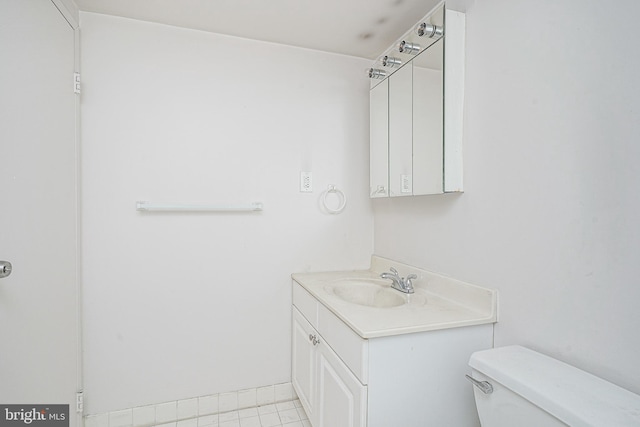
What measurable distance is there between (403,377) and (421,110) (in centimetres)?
115

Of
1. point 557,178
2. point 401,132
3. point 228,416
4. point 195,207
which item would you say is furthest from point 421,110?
point 228,416

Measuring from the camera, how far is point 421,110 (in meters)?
1.49

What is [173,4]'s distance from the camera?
1.52m

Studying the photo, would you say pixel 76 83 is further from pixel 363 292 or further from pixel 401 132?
pixel 363 292

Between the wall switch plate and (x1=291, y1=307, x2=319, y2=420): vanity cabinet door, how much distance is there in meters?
0.72

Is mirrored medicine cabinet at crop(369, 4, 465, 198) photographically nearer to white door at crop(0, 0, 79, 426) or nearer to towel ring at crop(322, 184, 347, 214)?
towel ring at crop(322, 184, 347, 214)

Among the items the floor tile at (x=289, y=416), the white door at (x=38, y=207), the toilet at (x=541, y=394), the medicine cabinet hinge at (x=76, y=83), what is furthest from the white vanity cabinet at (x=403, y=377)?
the medicine cabinet hinge at (x=76, y=83)

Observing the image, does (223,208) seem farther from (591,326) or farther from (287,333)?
(591,326)

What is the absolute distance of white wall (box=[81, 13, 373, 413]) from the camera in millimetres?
1617

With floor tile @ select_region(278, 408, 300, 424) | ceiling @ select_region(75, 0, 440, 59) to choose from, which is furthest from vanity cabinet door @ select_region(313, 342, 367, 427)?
ceiling @ select_region(75, 0, 440, 59)

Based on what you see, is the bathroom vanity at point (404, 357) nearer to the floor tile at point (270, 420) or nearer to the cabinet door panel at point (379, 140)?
the floor tile at point (270, 420)

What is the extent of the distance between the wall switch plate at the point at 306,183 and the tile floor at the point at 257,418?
129 centimetres

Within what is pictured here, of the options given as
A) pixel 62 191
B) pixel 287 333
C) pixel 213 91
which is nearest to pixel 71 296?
pixel 62 191

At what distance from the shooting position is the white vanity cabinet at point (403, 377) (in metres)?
1.05
